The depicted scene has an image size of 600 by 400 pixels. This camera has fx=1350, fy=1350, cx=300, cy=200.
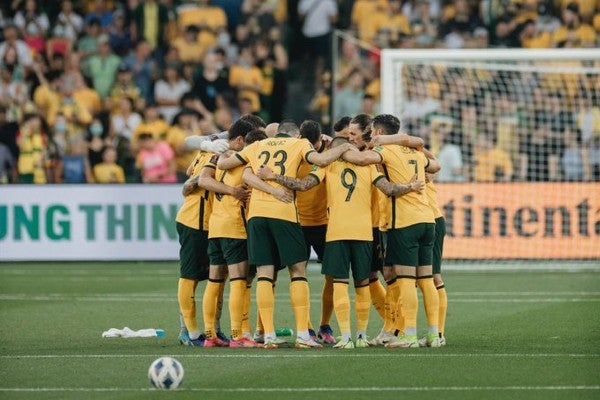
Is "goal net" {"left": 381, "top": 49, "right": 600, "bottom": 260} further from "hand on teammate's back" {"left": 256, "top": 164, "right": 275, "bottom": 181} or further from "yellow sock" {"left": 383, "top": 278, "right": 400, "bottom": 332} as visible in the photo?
"hand on teammate's back" {"left": 256, "top": 164, "right": 275, "bottom": 181}

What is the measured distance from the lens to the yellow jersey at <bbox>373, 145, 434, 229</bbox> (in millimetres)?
11930

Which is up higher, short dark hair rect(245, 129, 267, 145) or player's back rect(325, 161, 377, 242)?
short dark hair rect(245, 129, 267, 145)

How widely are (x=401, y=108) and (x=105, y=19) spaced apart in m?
7.95

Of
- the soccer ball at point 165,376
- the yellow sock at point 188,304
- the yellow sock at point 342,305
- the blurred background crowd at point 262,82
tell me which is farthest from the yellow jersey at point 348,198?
the blurred background crowd at point 262,82

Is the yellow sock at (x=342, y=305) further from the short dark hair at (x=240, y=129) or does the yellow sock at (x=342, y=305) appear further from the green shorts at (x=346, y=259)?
the short dark hair at (x=240, y=129)

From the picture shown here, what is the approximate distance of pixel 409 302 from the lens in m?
11.7

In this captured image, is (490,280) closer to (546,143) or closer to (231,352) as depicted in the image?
(546,143)

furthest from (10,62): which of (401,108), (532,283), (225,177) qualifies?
(225,177)

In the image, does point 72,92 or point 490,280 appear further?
point 72,92

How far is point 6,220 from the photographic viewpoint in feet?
71.1

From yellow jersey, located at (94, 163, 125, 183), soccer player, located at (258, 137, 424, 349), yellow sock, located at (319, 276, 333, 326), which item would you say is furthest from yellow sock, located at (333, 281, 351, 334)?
yellow jersey, located at (94, 163, 125, 183)

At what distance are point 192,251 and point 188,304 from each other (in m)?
0.49

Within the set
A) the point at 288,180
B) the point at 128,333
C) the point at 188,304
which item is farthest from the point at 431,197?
the point at 128,333

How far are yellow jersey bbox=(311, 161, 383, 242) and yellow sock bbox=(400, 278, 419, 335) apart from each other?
1.69 ft
